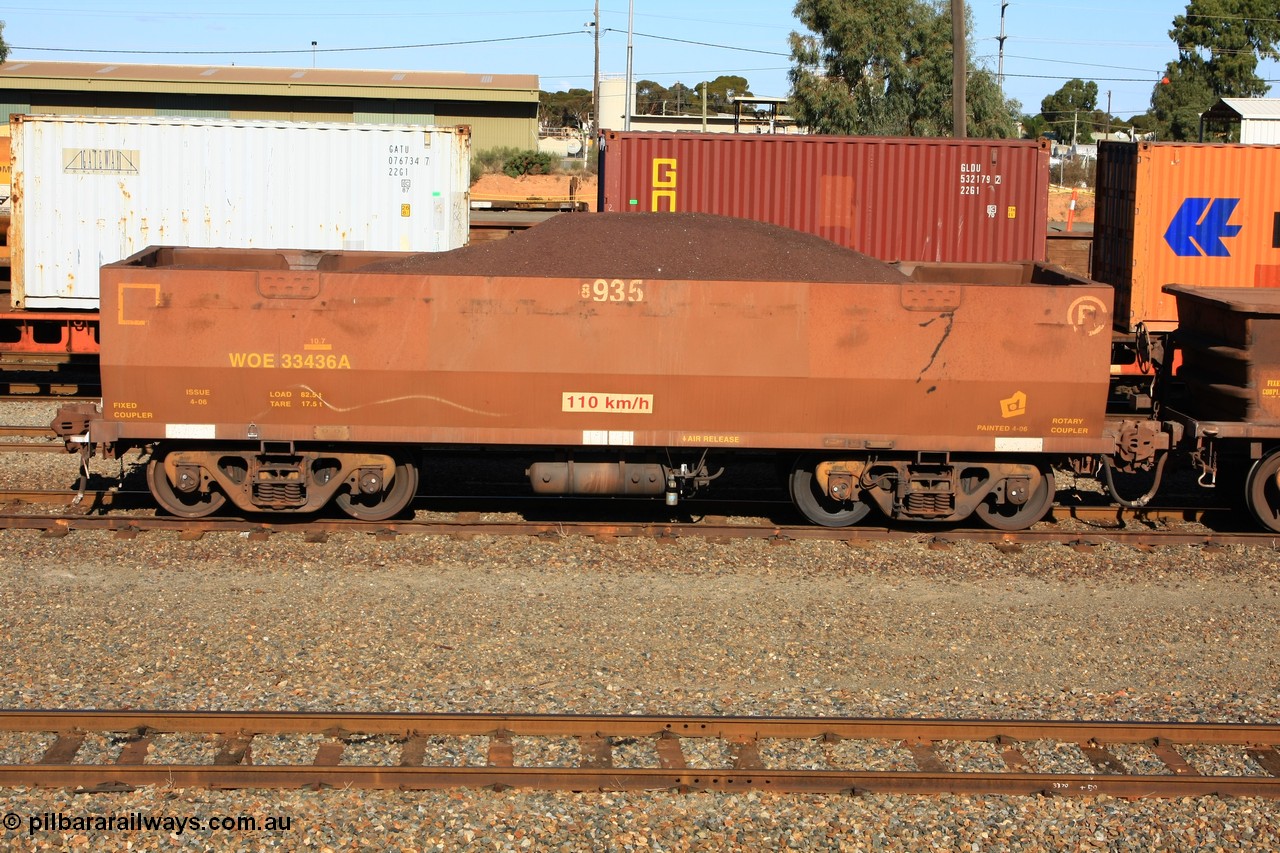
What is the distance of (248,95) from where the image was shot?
6072cm

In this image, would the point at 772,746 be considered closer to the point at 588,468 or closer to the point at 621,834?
the point at 621,834

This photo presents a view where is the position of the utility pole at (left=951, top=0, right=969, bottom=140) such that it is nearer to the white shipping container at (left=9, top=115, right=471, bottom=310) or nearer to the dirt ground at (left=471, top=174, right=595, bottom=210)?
the white shipping container at (left=9, top=115, right=471, bottom=310)

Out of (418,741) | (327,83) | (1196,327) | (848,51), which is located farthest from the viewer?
(327,83)

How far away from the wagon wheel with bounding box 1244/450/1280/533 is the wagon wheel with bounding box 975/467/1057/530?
1.80 m

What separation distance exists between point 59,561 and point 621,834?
20.2 ft

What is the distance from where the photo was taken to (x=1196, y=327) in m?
11.8

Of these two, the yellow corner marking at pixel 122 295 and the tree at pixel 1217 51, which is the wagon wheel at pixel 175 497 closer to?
the yellow corner marking at pixel 122 295

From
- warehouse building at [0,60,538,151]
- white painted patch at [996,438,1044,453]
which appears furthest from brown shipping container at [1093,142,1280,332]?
warehouse building at [0,60,538,151]

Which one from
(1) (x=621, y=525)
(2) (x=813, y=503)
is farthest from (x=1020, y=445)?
A: (1) (x=621, y=525)

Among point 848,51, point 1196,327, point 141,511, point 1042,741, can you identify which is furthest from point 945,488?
point 848,51

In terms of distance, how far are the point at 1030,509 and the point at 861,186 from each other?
7.68m

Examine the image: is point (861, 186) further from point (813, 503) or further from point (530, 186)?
point (530, 186)

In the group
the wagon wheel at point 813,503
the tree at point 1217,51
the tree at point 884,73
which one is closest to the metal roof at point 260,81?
the tree at point 884,73

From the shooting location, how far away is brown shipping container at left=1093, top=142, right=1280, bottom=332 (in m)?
16.5
